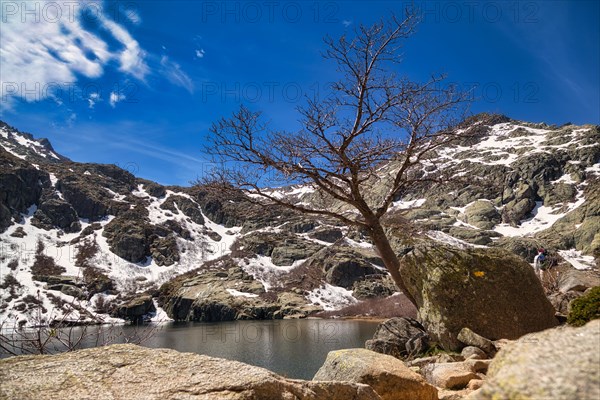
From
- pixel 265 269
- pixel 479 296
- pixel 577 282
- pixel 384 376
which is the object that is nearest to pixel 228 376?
pixel 384 376

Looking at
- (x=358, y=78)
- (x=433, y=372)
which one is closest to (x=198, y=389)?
(x=433, y=372)

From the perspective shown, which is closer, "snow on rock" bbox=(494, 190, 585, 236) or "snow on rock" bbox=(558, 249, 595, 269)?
"snow on rock" bbox=(558, 249, 595, 269)

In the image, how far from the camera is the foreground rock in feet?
9.39

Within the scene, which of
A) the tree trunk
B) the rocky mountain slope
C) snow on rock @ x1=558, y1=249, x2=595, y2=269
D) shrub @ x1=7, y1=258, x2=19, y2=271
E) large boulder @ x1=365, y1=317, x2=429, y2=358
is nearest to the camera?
the tree trunk

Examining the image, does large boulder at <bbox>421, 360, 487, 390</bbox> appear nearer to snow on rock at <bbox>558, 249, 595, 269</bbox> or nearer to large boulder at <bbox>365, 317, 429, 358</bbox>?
large boulder at <bbox>365, 317, 429, 358</bbox>

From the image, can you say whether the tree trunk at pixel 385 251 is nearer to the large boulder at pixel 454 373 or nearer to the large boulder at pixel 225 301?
the large boulder at pixel 454 373

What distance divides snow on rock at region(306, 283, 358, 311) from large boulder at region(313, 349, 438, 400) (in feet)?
328

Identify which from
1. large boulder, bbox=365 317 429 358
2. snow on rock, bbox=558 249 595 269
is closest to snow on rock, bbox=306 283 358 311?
snow on rock, bbox=558 249 595 269

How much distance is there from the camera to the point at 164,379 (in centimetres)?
316

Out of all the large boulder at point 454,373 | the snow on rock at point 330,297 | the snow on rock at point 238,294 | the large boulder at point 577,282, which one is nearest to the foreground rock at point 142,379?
the large boulder at point 454,373

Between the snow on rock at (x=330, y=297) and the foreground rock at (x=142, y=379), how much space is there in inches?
4087

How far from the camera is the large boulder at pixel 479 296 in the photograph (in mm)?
10477

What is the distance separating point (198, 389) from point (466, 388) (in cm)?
631

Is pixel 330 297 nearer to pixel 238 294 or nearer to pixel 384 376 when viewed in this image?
pixel 238 294
